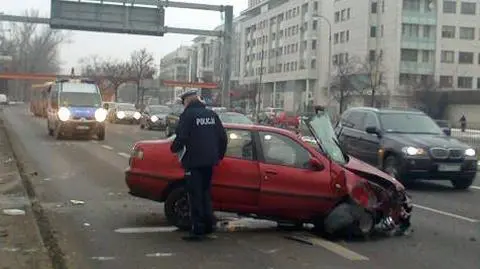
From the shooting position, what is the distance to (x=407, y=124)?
15.3m

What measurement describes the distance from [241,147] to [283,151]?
0.53 metres

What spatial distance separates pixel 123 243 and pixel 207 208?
41.1 inches

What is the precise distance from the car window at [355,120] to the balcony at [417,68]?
248 ft

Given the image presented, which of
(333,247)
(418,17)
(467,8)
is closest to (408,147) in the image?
(333,247)

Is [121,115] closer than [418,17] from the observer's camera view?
Yes

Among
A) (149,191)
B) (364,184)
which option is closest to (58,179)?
(149,191)

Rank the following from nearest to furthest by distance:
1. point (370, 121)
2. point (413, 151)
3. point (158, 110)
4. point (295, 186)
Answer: point (295, 186)
point (413, 151)
point (370, 121)
point (158, 110)

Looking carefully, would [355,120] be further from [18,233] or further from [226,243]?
[18,233]

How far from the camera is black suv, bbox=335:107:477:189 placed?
1400 centimetres

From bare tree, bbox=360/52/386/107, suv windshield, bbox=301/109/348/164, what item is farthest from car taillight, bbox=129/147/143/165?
bare tree, bbox=360/52/386/107

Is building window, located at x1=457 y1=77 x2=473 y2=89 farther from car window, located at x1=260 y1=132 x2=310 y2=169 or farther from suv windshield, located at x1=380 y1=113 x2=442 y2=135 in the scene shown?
car window, located at x1=260 y1=132 x2=310 y2=169

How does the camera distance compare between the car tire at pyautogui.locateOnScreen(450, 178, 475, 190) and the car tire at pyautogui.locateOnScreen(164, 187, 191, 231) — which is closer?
the car tire at pyautogui.locateOnScreen(164, 187, 191, 231)

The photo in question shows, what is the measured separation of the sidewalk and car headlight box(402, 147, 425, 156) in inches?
293

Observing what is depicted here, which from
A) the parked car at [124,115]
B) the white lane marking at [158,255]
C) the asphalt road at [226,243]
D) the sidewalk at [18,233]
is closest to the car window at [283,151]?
the asphalt road at [226,243]
